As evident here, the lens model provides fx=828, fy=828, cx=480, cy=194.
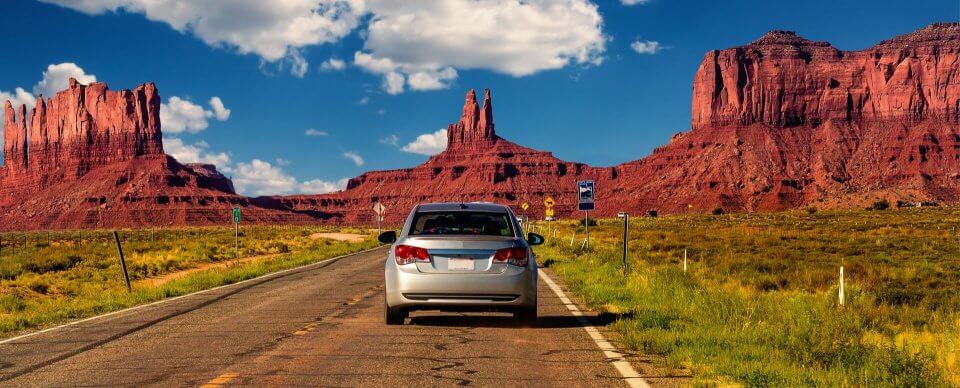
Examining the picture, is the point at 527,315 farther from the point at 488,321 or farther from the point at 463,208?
the point at 463,208

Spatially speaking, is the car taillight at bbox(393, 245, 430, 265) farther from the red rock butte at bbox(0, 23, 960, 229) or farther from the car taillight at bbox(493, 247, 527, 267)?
the red rock butte at bbox(0, 23, 960, 229)

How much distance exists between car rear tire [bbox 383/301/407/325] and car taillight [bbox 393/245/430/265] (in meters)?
0.65

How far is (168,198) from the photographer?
569 ft

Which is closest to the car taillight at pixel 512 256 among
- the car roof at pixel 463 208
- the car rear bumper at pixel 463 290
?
the car rear bumper at pixel 463 290

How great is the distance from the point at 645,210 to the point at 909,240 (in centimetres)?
11016

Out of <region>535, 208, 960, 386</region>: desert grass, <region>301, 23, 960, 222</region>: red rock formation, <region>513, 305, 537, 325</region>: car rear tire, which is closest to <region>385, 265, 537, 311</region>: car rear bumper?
<region>513, 305, 537, 325</region>: car rear tire

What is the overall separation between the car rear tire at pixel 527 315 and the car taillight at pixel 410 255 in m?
1.38

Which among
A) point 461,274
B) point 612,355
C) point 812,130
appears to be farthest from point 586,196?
point 812,130

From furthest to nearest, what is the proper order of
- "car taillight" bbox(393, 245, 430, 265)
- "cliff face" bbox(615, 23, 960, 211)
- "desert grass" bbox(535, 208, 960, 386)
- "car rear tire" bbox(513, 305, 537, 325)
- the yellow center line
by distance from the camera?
"cliff face" bbox(615, 23, 960, 211) → "car rear tire" bbox(513, 305, 537, 325) → "car taillight" bbox(393, 245, 430, 265) → "desert grass" bbox(535, 208, 960, 386) → the yellow center line

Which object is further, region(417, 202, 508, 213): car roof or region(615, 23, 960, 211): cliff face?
region(615, 23, 960, 211): cliff face

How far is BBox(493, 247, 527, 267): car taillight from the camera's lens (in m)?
10.1

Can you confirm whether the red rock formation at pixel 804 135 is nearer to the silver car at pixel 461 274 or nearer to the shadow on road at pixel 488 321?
the shadow on road at pixel 488 321

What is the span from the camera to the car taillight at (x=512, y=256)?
10.1m

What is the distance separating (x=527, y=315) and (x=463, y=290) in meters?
1.03
